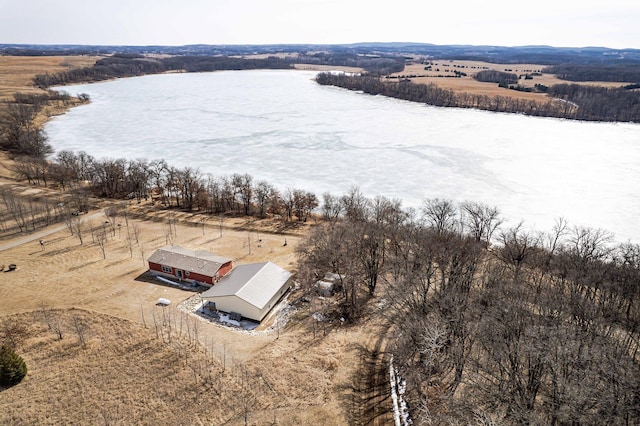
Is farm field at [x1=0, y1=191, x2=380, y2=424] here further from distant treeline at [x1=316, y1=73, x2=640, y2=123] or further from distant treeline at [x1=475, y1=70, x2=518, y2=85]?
distant treeline at [x1=475, y1=70, x2=518, y2=85]

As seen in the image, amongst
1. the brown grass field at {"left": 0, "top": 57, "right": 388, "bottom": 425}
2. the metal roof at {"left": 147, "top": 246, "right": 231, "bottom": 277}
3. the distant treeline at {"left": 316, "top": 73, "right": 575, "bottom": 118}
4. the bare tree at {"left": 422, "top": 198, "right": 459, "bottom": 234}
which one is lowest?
the brown grass field at {"left": 0, "top": 57, "right": 388, "bottom": 425}

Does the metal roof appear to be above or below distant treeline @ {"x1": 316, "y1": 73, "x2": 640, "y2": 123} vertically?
below

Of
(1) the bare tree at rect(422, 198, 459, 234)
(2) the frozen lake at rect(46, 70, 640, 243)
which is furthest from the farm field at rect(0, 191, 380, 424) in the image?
(2) the frozen lake at rect(46, 70, 640, 243)

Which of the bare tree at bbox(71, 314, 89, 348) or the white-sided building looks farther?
the white-sided building

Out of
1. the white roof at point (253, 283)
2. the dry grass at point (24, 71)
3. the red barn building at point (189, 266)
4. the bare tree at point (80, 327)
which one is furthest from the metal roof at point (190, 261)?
the dry grass at point (24, 71)

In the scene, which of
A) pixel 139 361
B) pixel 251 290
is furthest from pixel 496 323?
pixel 139 361

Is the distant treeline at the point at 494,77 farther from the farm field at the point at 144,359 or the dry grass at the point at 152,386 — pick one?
the dry grass at the point at 152,386
